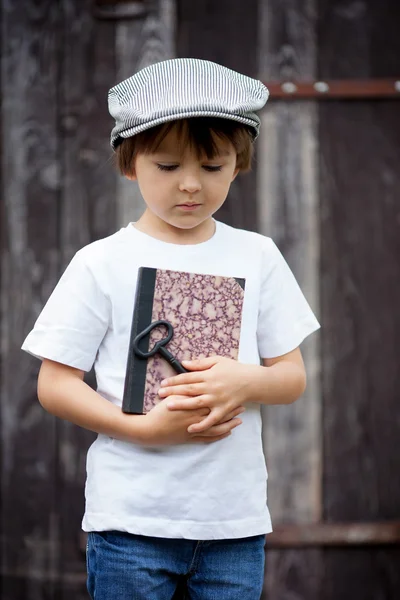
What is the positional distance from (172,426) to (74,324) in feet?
0.73

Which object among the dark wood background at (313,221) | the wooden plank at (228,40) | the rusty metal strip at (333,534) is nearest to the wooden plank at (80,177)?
the dark wood background at (313,221)

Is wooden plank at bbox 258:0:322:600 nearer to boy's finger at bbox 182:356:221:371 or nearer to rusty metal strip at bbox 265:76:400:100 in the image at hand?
rusty metal strip at bbox 265:76:400:100

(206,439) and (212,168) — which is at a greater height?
(212,168)

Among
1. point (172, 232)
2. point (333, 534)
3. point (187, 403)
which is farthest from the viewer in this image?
point (333, 534)

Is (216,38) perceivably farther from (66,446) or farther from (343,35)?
(66,446)

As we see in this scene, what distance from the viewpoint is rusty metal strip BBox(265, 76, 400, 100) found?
8.17 ft

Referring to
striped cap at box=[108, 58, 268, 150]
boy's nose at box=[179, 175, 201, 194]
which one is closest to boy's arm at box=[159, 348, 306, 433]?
boy's nose at box=[179, 175, 201, 194]

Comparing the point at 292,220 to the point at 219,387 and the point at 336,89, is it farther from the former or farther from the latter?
the point at 219,387

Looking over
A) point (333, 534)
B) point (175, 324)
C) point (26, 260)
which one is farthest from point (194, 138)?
point (333, 534)

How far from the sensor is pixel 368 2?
251cm

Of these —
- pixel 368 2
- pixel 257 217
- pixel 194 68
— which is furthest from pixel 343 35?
pixel 194 68

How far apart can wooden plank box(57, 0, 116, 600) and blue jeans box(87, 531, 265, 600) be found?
991 mm

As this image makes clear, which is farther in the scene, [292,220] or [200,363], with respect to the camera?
[292,220]

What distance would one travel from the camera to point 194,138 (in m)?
1.47
